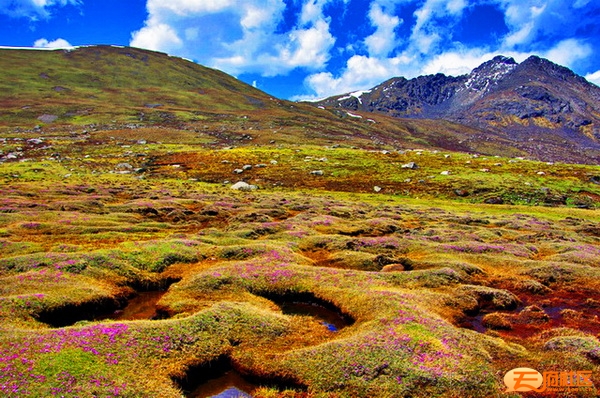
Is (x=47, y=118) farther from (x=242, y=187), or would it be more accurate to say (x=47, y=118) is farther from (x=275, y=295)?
(x=275, y=295)

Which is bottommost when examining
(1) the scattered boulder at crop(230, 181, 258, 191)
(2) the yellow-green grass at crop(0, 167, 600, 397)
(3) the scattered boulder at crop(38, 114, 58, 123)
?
(2) the yellow-green grass at crop(0, 167, 600, 397)

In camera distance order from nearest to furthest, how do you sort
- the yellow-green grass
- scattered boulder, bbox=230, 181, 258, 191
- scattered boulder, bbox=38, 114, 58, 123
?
the yellow-green grass < scattered boulder, bbox=230, 181, 258, 191 < scattered boulder, bbox=38, 114, 58, 123

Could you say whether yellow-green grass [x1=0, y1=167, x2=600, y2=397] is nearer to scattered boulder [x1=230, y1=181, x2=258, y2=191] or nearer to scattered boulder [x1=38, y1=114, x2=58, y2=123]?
scattered boulder [x1=230, y1=181, x2=258, y2=191]

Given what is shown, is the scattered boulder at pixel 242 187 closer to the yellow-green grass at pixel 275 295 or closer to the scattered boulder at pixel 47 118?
the yellow-green grass at pixel 275 295

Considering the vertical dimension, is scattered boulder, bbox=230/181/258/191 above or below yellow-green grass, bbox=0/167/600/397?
above

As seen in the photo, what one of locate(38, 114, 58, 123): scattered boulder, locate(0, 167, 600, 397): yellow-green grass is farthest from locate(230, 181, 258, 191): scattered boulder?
locate(38, 114, 58, 123): scattered boulder

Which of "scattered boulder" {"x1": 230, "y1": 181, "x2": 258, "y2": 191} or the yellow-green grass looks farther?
"scattered boulder" {"x1": 230, "y1": 181, "x2": 258, "y2": 191}

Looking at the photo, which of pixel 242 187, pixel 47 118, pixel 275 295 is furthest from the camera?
pixel 47 118

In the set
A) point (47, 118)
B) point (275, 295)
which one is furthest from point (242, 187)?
point (47, 118)

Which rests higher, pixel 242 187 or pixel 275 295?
pixel 242 187

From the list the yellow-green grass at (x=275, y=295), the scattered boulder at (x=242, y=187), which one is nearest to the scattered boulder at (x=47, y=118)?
the scattered boulder at (x=242, y=187)

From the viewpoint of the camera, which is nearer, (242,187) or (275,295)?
(275,295)

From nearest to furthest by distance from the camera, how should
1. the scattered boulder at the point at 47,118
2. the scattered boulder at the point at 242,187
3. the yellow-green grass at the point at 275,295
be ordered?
the yellow-green grass at the point at 275,295, the scattered boulder at the point at 242,187, the scattered boulder at the point at 47,118

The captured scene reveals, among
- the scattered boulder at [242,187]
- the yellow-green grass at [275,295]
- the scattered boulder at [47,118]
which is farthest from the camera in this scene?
the scattered boulder at [47,118]
